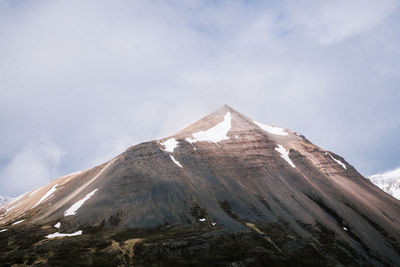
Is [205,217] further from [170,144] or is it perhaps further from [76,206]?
[170,144]

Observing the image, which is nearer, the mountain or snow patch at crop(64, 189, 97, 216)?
the mountain

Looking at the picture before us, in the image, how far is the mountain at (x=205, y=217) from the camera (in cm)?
10619

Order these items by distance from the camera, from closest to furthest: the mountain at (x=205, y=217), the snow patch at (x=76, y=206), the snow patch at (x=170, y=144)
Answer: the mountain at (x=205, y=217) → the snow patch at (x=76, y=206) → the snow patch at (x=170, y=144)

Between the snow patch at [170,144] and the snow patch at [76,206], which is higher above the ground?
the snow patch at [170,144]

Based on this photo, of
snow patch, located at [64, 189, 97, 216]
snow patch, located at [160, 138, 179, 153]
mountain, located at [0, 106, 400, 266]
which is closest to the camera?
mountain, located at [0, 106, 400, 266]

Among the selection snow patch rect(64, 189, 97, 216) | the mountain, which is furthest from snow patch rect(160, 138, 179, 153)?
snow patch rect(64, 189, 97, 216)

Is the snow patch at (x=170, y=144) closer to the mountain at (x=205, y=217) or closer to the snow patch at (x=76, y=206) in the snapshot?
the mountain at (x=205, y=217)

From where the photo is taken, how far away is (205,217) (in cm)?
13462

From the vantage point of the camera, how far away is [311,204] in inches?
6329

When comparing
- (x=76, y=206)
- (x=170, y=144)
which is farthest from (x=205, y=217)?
(x=170, y=144)

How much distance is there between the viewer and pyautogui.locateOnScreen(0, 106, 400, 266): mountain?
348ft

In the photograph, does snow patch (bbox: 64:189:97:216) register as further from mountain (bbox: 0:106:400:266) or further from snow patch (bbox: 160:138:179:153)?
snow patch (bbox: 160:138:179:153)

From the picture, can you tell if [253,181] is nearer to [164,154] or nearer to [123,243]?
[164,154]

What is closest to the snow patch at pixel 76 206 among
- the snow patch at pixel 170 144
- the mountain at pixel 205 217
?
the mountain at pixel 205 217
